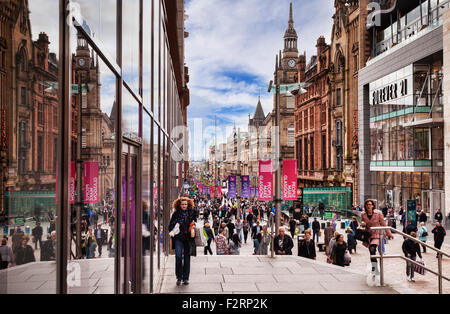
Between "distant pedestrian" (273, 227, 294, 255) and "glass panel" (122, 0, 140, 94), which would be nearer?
"glass panel" (122, 0, 140, 94)

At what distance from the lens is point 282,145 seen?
3155 inches

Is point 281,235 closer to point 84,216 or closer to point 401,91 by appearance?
point 84,216

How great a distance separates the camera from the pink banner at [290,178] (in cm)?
1725

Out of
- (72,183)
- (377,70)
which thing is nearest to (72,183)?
(72,183)

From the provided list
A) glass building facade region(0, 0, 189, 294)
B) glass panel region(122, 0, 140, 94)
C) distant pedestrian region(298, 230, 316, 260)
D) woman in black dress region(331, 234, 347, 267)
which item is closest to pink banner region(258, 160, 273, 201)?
distant pedestrian region(298, 230, 316, 260)

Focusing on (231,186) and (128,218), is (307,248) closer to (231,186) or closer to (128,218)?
(128,218)

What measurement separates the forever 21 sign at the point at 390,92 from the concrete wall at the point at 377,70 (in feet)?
4.80

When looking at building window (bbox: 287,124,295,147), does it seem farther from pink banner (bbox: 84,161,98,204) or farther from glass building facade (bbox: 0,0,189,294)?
pink banner (bbox: 84,161,98,204)

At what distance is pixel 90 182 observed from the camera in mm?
2533

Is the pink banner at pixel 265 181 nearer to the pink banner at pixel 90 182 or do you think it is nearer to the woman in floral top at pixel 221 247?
the woman in floral top at pixel 221 247

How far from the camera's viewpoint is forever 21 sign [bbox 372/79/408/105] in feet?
114

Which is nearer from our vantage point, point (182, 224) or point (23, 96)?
point (23, 96)

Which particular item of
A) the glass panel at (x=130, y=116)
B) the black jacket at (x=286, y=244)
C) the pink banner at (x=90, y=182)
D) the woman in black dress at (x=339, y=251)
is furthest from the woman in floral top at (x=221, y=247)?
the pink banner at (x=90, y=182)

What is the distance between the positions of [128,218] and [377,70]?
136 ft
